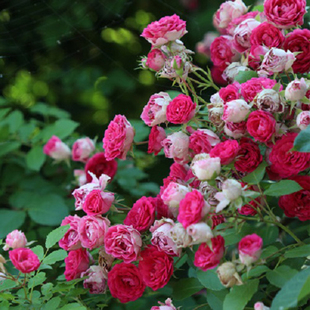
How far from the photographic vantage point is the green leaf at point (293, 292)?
1.39ft

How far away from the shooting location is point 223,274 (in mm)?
511

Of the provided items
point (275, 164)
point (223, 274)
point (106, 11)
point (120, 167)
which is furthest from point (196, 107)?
point (106, 11)

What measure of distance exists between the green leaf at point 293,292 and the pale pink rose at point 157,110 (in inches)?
11.1

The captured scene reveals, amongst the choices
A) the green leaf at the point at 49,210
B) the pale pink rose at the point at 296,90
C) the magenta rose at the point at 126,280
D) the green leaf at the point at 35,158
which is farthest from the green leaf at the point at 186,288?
the green leaf at the point at 35,158

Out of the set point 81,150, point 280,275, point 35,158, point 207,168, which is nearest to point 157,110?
point 207,168

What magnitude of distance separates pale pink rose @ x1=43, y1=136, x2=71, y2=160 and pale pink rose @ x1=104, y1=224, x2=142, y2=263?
22.4 inches

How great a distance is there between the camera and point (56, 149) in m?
1.15

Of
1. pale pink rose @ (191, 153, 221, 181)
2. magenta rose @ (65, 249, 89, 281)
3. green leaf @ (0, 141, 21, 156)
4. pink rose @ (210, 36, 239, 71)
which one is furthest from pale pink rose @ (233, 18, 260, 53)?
green leaf @ (0, 141, 21, 156)

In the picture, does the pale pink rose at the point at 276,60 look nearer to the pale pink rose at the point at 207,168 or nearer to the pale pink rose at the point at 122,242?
the pale pink rose at the point at 207,168

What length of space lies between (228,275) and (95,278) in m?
0.22

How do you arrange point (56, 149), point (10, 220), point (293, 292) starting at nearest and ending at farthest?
point (293, 292) < point (10, 220) < point (56, 149)

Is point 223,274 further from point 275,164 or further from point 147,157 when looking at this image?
point 147,157

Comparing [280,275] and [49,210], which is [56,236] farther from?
[49,210]

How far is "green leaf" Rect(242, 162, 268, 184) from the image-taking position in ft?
1.96
